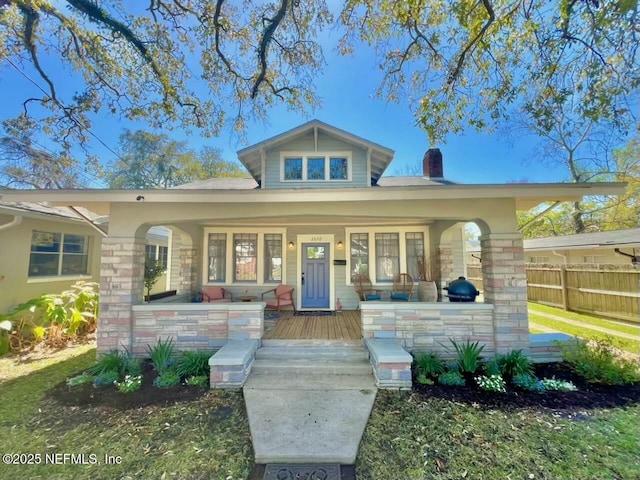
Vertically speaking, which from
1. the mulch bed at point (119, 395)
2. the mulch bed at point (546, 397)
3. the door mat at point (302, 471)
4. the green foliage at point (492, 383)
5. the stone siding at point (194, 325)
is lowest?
the door mat at point (302, 471)

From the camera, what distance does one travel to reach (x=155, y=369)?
174 inches

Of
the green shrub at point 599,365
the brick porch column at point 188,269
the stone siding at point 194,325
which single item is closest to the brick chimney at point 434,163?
the green shrub at point 599,365

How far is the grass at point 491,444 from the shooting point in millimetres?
2426

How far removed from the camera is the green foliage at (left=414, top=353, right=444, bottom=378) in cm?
423

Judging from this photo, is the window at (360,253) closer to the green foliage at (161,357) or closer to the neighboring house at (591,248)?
the green foliage at (161,357)

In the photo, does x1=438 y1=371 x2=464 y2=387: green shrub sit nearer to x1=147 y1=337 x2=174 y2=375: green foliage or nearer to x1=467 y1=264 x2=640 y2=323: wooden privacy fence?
x1=147 y1=337 x2=174 y2=375: green foliage

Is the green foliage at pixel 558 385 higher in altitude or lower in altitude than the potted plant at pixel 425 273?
Answer: lower

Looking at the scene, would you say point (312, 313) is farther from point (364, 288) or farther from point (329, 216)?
point (329, 216)

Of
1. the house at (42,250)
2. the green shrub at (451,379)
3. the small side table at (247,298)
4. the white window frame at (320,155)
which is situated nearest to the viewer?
the green shrub at (451,379)

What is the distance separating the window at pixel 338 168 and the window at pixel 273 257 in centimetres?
238

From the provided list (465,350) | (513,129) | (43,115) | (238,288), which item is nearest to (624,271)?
(513,129)

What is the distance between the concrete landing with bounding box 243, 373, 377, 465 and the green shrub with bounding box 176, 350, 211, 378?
823mm

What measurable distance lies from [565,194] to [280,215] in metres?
4.72

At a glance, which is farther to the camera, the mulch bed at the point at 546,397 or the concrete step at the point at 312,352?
the concrete step at the point at 312,352
